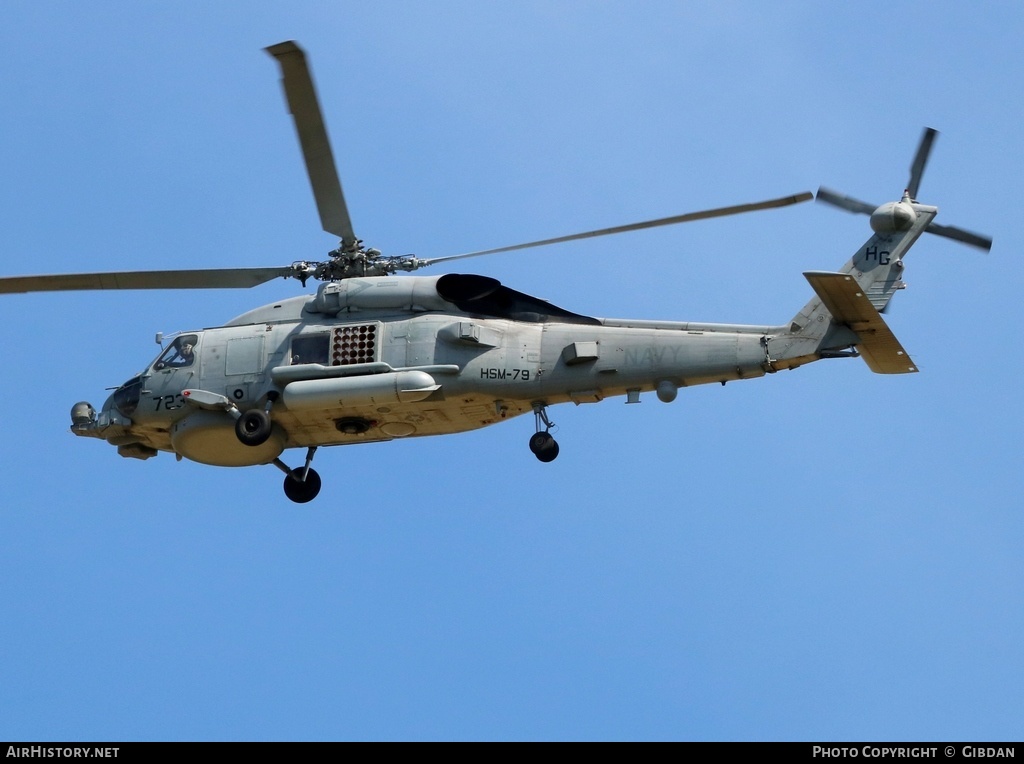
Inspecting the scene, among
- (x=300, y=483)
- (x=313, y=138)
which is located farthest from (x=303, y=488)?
(x=313, y=138)

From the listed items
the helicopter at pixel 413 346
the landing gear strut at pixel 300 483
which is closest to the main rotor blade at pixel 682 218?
the helicopter at pixel 413 346

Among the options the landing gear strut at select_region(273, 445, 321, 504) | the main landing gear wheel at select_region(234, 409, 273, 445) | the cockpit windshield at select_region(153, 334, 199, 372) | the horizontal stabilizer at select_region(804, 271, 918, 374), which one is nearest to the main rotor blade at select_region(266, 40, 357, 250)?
the main landing gear wheel at select_region(234, 409, 273, 445)

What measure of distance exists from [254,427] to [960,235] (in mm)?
10975

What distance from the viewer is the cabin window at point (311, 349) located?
87.8ft

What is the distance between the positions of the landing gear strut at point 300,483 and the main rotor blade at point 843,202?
9.23 meters

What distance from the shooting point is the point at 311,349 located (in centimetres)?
2686

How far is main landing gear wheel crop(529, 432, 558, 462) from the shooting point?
2580 centimetres

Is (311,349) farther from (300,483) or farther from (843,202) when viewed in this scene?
(843,202)

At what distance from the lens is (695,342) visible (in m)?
25.5

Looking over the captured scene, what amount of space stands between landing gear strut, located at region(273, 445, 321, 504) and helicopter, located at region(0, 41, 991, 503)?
0.27 feet

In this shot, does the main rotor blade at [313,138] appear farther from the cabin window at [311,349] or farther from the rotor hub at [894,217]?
the rotor hub at [894,217]

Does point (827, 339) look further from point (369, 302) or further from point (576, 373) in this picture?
point (369, 302)
